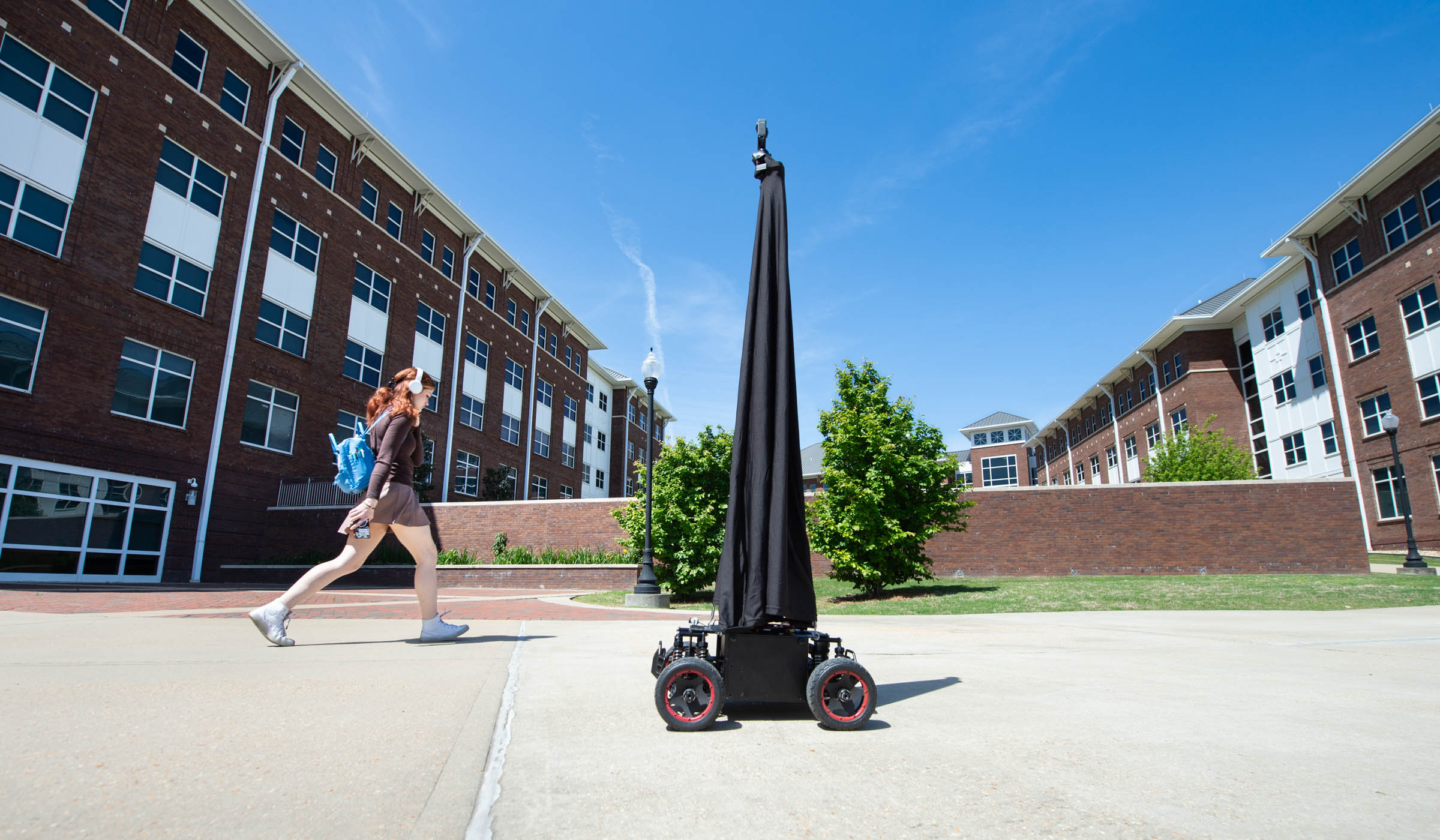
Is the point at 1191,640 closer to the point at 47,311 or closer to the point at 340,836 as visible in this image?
the point at 340,836

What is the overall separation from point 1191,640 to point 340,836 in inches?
319

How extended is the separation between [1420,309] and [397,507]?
3343 centimetres

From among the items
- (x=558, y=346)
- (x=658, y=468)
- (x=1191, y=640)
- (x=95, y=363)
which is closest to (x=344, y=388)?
(x=95, y=363)

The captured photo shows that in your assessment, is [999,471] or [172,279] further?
[999,471]

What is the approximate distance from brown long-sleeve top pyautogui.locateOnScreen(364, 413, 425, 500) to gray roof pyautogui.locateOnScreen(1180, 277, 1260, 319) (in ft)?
136

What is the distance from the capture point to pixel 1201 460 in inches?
1101

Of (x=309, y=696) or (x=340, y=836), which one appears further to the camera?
(x=309, y=696)

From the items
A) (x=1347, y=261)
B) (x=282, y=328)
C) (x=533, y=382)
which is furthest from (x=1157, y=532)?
(x=533, y=382)

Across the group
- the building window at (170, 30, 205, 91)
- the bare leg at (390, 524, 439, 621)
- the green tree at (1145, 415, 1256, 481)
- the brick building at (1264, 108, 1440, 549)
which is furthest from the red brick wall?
the bare leg at (390, 524, 439, 621)

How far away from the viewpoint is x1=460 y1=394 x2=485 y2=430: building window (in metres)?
31.6

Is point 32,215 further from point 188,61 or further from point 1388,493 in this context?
point 1388,493

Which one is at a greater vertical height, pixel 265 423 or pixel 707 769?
pixel 265 423

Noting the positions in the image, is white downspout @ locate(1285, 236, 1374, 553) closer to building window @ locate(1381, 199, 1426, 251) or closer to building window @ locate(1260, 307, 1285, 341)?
building window @ locate(1260, 307, 1285, 341)

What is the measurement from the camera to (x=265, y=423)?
21.9 m
